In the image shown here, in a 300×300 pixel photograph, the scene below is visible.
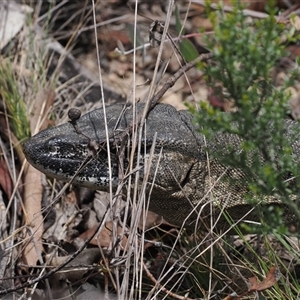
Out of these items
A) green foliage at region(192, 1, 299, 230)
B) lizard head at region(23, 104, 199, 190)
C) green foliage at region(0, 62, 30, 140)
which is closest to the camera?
green foliage at region(192, 1, 299, 230)

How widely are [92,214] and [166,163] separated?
4.12 ft

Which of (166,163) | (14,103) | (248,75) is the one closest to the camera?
(248,75)

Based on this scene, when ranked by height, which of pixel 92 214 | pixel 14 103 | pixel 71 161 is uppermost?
pixel 71 161

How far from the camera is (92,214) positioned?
15.3 feet

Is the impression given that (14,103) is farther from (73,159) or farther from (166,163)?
(166,163)

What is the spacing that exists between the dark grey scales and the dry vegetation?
126 millimetres

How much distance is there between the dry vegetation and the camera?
3562 millimetres

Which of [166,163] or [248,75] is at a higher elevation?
[248,75]

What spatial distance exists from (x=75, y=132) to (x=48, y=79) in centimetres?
199

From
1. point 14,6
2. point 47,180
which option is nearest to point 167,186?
point 47,180

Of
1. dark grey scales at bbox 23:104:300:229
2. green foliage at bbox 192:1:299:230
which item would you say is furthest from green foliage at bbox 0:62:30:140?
green foliage at bbox 192:1:299:230

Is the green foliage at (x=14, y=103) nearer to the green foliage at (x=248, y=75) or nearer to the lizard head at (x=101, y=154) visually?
the lizard head at (x=101, y=154)

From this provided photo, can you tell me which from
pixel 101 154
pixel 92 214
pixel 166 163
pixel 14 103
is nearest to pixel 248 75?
pixel 166 163

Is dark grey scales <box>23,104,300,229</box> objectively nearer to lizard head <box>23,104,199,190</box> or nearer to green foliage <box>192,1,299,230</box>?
lizard head <box>23,104,199,190</box>
